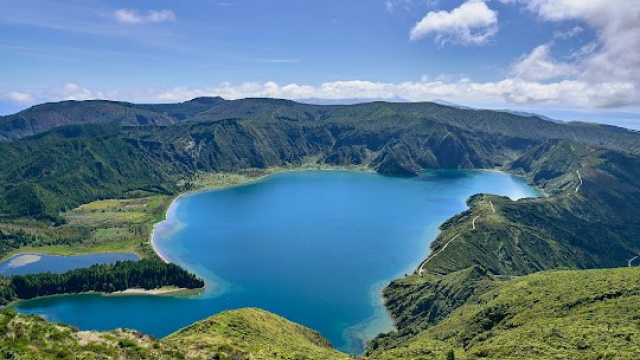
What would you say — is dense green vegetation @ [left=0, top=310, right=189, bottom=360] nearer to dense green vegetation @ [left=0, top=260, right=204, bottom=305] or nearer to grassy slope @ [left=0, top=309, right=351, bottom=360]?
grassy slope @ [left=0, top=309, right=351, bottom=360]

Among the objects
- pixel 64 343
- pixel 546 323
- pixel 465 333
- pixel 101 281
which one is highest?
pixel 64 343

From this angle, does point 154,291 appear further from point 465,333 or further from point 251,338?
point 465,333

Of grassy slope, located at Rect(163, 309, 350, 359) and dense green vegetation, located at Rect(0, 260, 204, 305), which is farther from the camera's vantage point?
dense green vegetation, located at Rect(0, 260, 204, 305)

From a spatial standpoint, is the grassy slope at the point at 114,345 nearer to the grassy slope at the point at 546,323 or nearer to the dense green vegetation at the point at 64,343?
the dense green vegetation at the point at 64,343

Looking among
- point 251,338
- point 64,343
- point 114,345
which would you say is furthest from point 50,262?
point 64,343

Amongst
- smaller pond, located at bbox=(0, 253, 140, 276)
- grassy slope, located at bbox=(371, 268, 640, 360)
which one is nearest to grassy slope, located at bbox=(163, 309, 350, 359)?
grassy slope, located at bbox=(371, 268, 640, 360)

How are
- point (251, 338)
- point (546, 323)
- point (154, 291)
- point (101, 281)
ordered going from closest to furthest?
point (251, 338) < point (546, 323) < point (154, 291) < point (101, 281)
